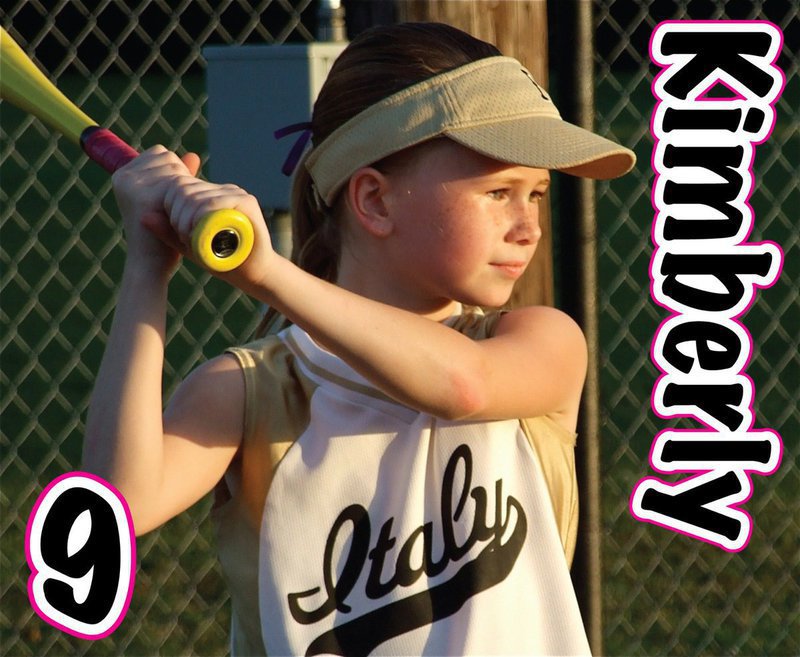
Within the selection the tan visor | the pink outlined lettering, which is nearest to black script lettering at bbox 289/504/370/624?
the tan visor

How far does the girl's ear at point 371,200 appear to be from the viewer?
1.71 metres

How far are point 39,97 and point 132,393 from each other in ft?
1.50

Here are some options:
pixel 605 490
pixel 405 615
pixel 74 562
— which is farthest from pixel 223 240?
pixel 605 490

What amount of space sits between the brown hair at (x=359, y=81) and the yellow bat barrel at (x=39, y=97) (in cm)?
30

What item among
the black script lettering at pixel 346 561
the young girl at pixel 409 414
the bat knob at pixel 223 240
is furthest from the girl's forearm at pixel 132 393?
the black script lettering at pixel 346 561

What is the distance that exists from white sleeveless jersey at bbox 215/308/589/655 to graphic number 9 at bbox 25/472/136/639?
0.33 meters

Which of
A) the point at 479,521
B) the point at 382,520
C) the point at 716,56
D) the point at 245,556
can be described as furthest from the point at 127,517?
the point at 716,56

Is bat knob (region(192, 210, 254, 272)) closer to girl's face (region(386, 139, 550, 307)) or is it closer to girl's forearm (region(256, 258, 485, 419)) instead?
girl's forearm (region(256, 258, 485, 419))

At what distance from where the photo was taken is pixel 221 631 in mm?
3846

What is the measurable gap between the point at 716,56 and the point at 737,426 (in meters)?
0.82

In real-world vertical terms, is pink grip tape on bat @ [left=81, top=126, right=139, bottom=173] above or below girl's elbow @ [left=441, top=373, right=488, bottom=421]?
above

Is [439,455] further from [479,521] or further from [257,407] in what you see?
[257,407]

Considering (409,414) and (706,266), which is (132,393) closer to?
(409,414)

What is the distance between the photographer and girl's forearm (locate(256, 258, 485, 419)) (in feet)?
4.83
